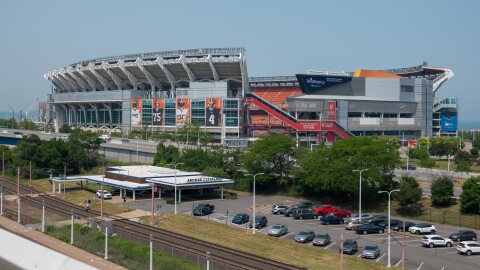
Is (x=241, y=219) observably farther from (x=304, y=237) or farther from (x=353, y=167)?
(x=353, y=167)

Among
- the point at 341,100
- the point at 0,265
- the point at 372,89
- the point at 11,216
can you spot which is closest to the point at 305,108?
the point at 341,100

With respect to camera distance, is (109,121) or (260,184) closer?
(260,184)

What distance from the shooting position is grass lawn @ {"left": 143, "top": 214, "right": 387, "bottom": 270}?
36.1m

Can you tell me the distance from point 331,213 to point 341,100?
227 feet

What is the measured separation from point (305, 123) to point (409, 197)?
60.7 metres

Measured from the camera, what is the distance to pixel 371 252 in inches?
1471

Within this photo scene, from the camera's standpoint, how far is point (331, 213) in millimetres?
53156

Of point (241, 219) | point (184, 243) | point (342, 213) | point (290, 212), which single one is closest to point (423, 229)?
point (342, 213)

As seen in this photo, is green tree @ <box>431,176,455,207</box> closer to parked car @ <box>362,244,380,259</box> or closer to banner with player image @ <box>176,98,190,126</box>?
parked car @ <box>362,244,380,259</box>

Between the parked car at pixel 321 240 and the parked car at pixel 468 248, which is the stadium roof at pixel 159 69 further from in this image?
the parked car at pixel 468 248

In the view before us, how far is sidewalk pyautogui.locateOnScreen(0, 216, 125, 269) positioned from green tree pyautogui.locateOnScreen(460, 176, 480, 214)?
111 ft

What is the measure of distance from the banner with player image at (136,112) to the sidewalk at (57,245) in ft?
292

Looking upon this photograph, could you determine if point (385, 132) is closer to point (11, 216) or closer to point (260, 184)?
point (260, 184)

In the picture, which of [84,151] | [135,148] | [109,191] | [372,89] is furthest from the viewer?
[372,89]
